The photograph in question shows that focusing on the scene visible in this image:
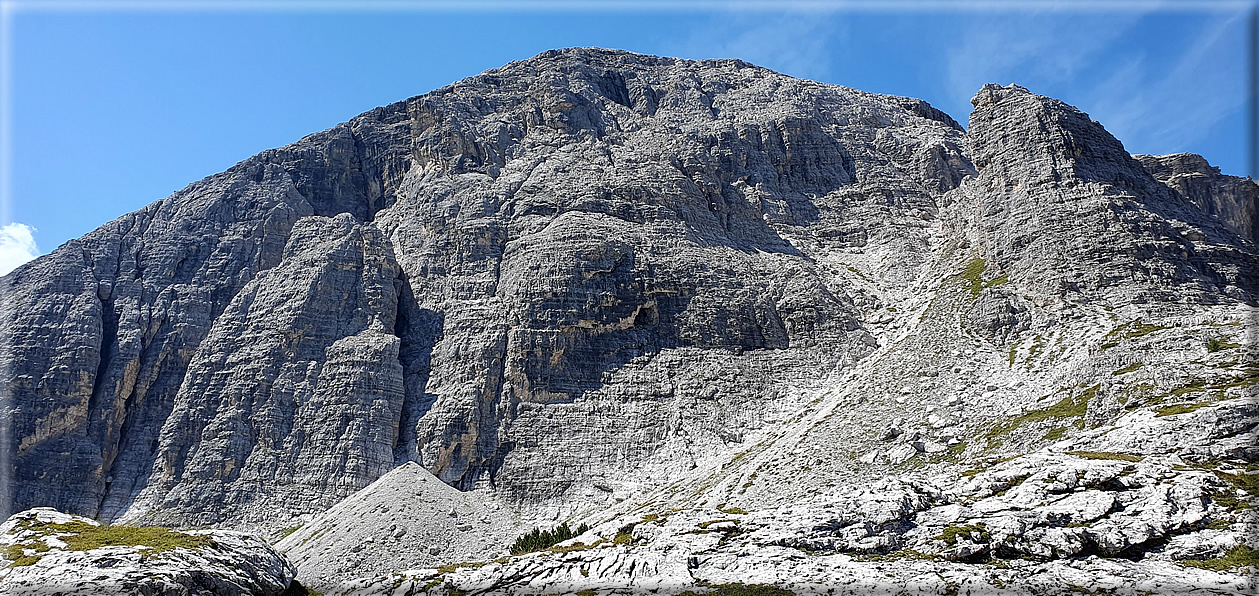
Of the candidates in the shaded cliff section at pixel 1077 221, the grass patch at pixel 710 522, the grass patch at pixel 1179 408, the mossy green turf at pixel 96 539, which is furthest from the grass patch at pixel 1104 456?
the mossy green turf at pixel 96 539

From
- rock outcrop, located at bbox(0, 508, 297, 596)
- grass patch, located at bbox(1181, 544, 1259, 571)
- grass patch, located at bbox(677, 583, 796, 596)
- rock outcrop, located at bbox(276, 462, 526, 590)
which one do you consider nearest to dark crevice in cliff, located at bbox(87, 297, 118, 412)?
rock outcrop, located at bbox(276, 462, 526, 590)

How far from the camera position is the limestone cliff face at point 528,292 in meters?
81.2

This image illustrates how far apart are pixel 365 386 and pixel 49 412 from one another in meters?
37.1

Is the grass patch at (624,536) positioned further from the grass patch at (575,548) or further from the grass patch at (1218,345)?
the grass patch at (1218,345)

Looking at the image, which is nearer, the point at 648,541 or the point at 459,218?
the point at 648,541

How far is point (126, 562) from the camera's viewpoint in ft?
99.9

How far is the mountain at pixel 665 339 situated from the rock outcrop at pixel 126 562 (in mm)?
8186

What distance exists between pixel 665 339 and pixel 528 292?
1786cm

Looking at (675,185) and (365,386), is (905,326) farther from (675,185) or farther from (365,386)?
(365,386)

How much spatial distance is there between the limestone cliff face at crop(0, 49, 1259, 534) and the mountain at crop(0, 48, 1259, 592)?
446mm

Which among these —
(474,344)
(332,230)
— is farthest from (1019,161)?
(332,230)

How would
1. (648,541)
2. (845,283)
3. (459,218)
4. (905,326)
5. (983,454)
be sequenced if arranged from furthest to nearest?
(459,218)
(845,283)
(905,326)
(983,454)
(648,541)

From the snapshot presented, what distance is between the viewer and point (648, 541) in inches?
1585

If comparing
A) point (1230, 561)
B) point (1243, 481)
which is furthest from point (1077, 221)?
point (1230, 561)
